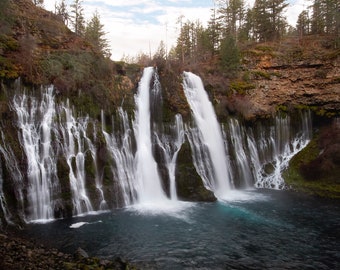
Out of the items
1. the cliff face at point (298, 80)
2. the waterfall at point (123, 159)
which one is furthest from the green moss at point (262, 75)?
the waterfall at point (123, 159)

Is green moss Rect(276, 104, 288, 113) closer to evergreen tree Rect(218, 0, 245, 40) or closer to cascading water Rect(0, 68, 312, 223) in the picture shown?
cascading water Rect(0, 68, 312, 223)

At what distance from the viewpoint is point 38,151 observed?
1571cm

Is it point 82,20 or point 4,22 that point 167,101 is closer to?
point 4,22

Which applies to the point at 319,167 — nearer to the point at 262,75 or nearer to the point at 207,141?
the point at 207,141

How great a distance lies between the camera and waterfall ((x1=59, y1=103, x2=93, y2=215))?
1599cm

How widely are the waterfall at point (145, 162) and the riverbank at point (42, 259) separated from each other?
8373mm

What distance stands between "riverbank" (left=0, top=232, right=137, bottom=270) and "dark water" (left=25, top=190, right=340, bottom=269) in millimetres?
930

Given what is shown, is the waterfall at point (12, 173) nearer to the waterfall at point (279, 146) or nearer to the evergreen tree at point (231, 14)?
the waterfall at point (279, 146)

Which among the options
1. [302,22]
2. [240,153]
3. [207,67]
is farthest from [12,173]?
[302,22]

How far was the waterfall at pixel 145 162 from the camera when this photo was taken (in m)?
18.7

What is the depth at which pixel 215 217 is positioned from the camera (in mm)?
15477

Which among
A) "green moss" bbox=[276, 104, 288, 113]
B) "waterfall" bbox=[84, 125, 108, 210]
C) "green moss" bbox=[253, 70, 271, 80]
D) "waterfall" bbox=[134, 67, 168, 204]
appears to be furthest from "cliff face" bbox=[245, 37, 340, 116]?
"waterfall" bbox=[84, 125, 108, 210]

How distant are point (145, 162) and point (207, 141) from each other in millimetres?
5970

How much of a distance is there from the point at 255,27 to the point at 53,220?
3852 cm
